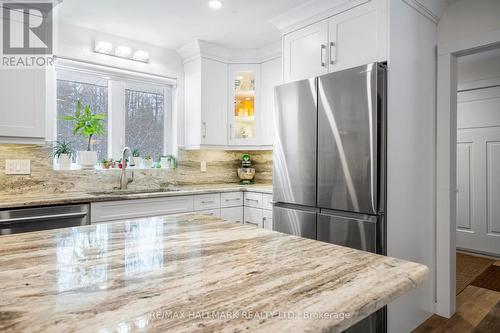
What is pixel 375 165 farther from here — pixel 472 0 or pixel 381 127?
pixel 472 0

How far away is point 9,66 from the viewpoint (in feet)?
8.01

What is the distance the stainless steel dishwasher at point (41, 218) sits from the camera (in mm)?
2213

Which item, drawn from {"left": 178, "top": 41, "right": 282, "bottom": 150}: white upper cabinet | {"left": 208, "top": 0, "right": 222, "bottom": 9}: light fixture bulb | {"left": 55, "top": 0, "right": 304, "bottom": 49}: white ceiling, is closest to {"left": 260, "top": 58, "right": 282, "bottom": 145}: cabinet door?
{"left": 178, "top": 41, "right": 282, "bottom": 150}: white upper cabinet

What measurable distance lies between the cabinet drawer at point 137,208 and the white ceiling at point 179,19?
5.31 ft

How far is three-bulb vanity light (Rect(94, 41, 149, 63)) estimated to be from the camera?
317cm

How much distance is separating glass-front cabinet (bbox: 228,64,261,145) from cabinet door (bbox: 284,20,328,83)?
99 cm

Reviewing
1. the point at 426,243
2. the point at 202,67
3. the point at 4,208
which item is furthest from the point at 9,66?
the point at 426,243

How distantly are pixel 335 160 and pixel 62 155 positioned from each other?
8.05 ft

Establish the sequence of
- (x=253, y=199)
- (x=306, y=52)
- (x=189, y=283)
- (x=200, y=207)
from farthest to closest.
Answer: (x=253, y=199)
(x=200, y=207)
(x=306, y=52)
(x=189, y=283)

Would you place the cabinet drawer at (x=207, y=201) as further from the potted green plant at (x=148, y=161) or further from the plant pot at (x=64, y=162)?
the plant pot at (x=64, y=162)

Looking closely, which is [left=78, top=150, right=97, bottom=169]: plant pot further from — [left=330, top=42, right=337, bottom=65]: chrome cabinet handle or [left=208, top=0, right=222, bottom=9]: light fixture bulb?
[left=330, top=42, right=337, bottom=65]: chrome cabinet handle

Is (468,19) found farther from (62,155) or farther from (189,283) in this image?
(62,155)

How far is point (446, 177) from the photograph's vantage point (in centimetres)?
255

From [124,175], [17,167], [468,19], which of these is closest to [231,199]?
[124,175]
